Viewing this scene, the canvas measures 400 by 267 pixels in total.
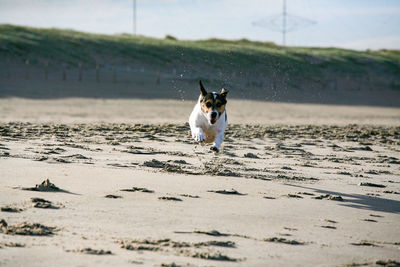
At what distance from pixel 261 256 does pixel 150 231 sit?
1.02 meters

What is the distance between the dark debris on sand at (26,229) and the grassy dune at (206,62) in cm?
2548

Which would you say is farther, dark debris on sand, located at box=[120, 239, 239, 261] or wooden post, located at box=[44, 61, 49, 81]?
wooden post, located at box=[44, 61, 49, 81]

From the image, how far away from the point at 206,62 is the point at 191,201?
3445 cm

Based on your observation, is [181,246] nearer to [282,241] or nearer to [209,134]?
[282,241]

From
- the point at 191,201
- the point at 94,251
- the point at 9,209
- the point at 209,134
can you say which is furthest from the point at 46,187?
the point at 209,134

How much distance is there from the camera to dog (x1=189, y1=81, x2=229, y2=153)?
29.9ft

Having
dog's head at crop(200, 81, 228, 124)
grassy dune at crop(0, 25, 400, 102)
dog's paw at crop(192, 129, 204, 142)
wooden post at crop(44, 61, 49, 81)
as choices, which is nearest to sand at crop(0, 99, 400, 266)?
dog's paw at crop(192, 129, 204, 142)

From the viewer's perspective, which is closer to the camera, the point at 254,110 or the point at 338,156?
the point at 338,156

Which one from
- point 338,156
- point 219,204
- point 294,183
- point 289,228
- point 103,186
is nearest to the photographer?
point 289,228

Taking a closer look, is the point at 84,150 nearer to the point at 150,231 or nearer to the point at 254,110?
the point at 150,231

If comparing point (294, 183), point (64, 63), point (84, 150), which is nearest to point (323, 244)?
point (294, 183)

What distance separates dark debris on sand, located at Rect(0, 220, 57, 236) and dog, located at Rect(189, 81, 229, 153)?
4.22m

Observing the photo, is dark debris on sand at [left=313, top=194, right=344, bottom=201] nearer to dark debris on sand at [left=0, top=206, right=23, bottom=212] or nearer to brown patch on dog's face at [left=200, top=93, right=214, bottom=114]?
brown patch on dog's face at [left=200, top=93, right=214, bottom=114]

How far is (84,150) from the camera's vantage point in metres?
10.2
